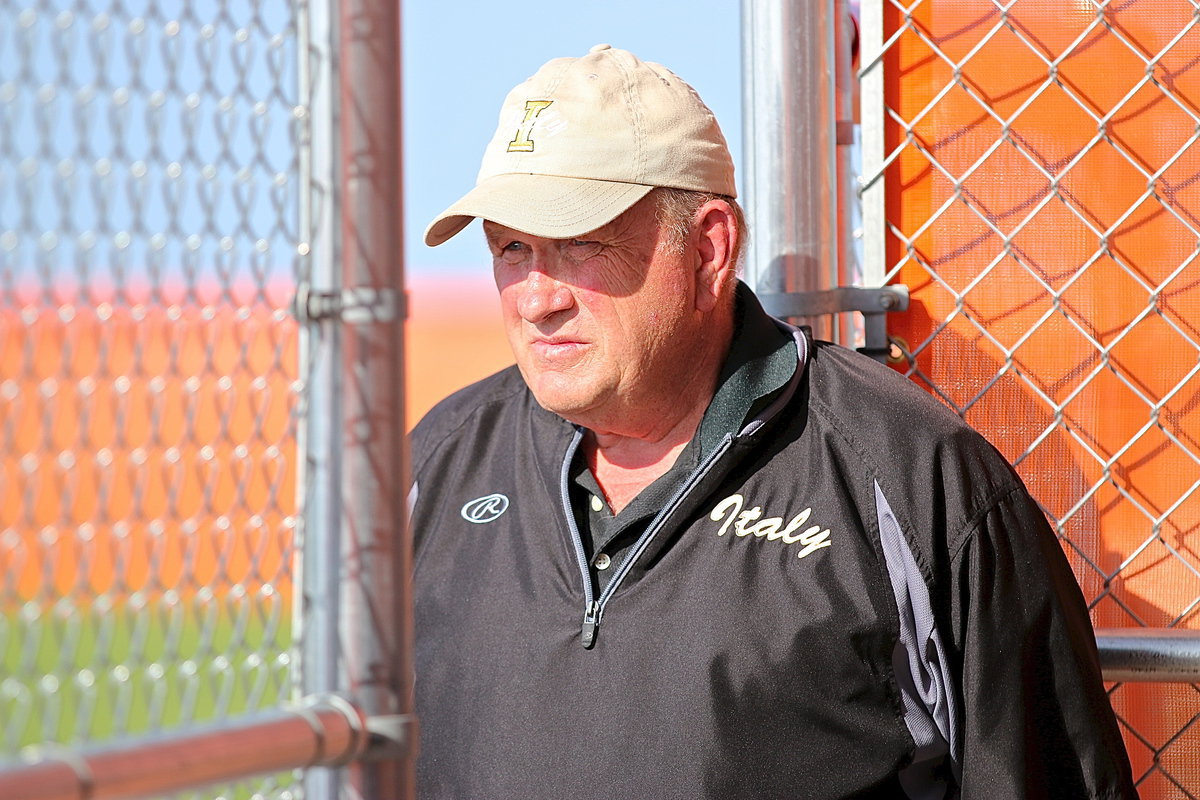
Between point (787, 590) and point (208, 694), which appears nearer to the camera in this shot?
point (208, 694)

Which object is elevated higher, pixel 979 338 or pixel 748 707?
pixel 979 338

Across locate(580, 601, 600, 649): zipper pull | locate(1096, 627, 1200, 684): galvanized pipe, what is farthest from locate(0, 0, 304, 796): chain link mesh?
locate(1096, 627, 1200, 684): galvanized pipe

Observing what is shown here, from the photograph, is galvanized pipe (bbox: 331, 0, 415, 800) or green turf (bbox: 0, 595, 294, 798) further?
galvanized pipe (bbox: 331, 0, 415, 800)

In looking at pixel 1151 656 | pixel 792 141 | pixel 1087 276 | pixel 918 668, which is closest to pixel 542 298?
pixel 792 141

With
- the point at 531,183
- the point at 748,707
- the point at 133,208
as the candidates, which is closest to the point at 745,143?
the point at 531,183

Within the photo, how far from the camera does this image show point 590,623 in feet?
5.88

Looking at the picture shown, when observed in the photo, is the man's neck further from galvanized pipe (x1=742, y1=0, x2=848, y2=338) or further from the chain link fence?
the chain link fence

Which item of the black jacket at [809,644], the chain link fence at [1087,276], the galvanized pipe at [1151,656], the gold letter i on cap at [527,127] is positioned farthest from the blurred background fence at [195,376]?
the chain link fence at [1087,276]

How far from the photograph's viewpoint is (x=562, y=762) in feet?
5.75

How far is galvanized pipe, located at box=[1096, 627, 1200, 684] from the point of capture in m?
1.76

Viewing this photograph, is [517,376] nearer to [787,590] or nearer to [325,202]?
[787,590]

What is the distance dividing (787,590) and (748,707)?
162 mm

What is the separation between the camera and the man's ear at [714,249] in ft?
6.53

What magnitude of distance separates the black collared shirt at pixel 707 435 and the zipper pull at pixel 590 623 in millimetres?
39
